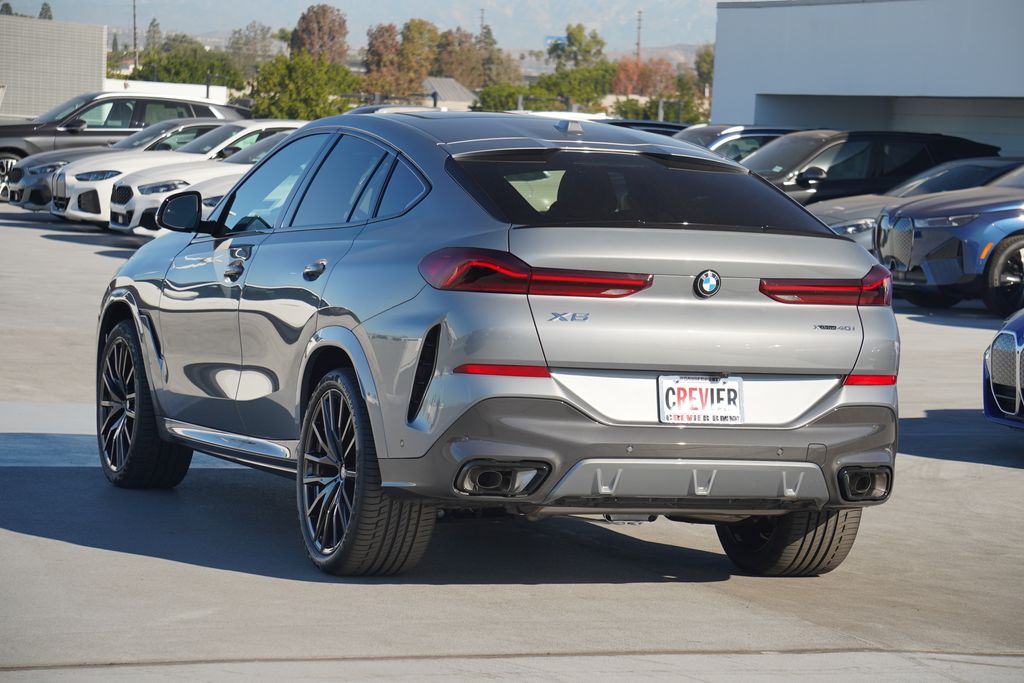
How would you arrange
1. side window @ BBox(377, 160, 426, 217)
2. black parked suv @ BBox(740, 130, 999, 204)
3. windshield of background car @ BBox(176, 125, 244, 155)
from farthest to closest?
windshield of background car @ BBox(176, 125, 244, 155) → black parked suv @ BBox(740, 130, 999, 204) → side window @ BBox(377, 160, 426, 217)

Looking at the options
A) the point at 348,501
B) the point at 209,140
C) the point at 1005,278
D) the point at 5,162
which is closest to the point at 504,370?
the point at 348,501

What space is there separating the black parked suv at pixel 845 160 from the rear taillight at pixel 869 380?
15.8 m

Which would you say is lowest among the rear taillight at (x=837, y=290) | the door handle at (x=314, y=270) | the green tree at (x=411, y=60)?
the green tree at (x=411, y=60)

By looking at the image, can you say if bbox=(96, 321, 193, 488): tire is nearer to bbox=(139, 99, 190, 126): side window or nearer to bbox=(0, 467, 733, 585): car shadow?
bbox=(0, 467, 733, 585): car shadow

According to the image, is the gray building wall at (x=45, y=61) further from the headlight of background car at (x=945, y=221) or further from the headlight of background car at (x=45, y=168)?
the headlight of background car at (x=945, y=221)

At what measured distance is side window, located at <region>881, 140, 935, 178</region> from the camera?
22.0 m

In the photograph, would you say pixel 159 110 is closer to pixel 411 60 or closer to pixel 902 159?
pixel 902 159

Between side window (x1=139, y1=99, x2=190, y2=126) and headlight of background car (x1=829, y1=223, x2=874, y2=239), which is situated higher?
side window (x1=139, y1=99, x2=190, y2=126)

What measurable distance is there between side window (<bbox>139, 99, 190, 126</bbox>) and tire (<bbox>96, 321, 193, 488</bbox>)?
70.9 feet

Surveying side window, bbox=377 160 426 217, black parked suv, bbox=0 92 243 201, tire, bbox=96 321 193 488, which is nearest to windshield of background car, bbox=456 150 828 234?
side window, bbox=377 160 426 217

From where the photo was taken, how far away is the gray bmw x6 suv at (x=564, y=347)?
17.4 ft

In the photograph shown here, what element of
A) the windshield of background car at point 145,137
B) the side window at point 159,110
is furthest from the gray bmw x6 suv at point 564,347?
the side window at point 159,110

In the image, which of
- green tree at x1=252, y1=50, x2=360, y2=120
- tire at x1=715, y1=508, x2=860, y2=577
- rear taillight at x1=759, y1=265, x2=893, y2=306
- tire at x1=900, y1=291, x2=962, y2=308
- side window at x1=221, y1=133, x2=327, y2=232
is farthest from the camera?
green tree at x1=252, y1=50, x2=360, y2=120

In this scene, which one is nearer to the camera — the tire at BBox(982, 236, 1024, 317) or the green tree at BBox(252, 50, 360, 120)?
the tire at BBox(982, 236, 1024, 317)
